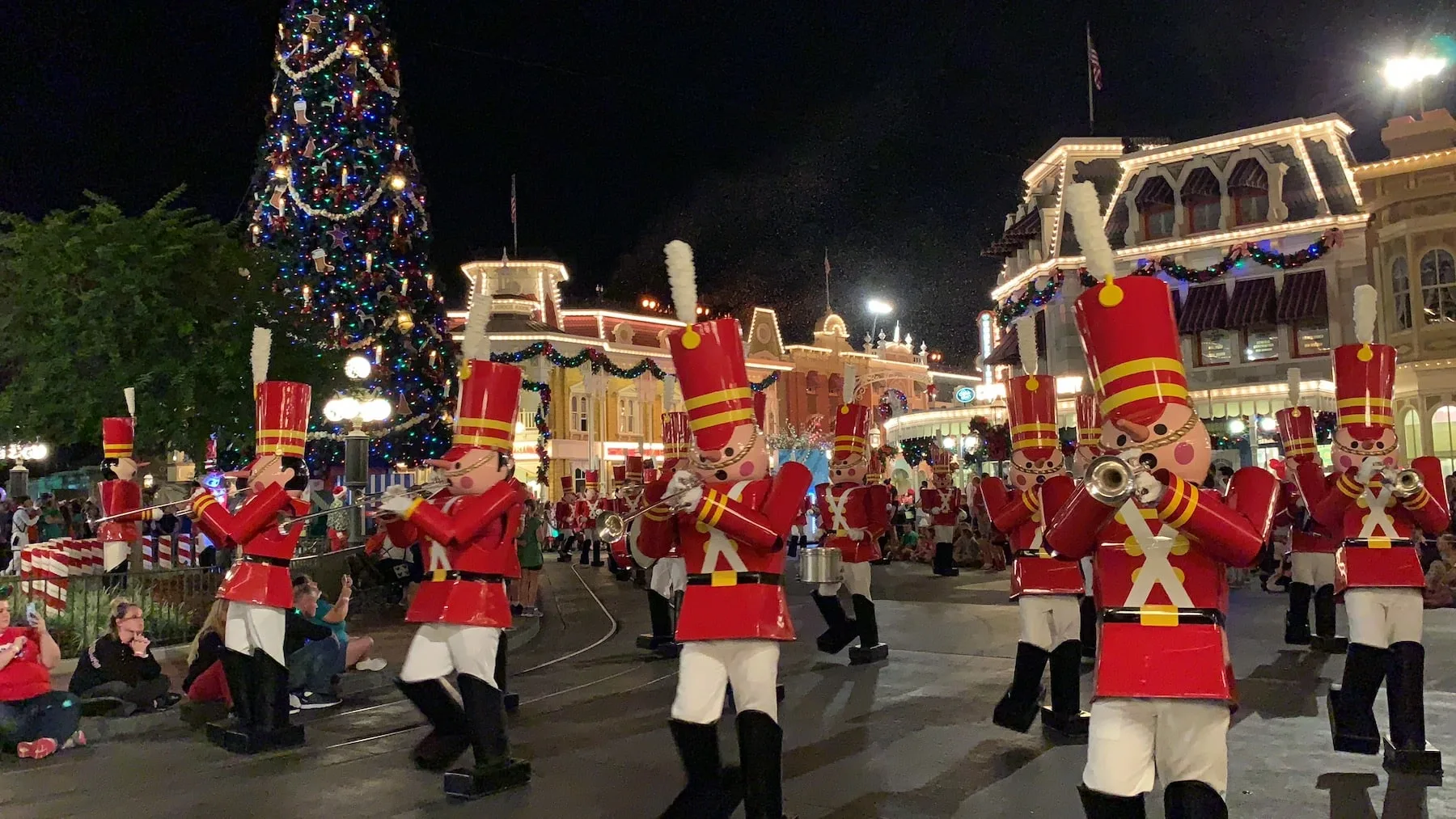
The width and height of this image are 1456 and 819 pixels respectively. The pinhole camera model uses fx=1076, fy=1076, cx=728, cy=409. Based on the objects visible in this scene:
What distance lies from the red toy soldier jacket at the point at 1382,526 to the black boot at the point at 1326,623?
14.5 ft

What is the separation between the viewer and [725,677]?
514cm

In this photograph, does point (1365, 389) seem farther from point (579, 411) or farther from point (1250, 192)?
point (579, 411)

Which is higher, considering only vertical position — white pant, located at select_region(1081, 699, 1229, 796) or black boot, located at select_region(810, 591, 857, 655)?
white pant, located at select_region(1081, 699, 1229, 796)

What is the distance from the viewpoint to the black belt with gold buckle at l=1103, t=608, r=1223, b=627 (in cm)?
398

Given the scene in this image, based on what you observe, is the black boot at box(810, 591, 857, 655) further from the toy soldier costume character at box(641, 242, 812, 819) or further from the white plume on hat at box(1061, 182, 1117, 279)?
the white plume on hat at box(1061, 182, 1117, 279)

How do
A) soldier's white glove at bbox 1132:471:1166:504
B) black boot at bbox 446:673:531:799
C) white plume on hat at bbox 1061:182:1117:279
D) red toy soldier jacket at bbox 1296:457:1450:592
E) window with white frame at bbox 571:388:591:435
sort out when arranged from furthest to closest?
window with white frame at bbox 571:388:591:435 < red toy soldier jacket at bbox 1296:457:1450:592 < black boot at bbox 446:673:531:799 < white plume on hat at bbox 1061:182:1117:279 < soldier's white glove at bbox 1132:471:1166:504

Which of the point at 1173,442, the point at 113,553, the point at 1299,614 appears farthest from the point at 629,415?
the point at 1173,442

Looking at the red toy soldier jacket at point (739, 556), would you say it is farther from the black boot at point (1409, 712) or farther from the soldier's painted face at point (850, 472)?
the soldier's painted face at point (850, 472)

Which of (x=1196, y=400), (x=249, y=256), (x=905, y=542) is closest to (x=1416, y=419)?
(x=1196, y=400)

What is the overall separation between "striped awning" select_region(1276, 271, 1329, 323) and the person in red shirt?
2673 cm

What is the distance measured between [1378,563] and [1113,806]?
3395 mm

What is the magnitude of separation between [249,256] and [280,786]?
40.2 ft

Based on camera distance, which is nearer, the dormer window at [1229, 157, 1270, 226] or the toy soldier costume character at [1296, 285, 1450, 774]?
the toy soldier costume character at [1296, 285, 1450, 774]

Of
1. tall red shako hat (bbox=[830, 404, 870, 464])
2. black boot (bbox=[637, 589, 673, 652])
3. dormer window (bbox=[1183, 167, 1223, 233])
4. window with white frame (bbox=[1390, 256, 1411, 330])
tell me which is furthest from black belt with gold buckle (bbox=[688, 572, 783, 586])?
dormer window (bbox=[1183, 167, 1223, 233])
